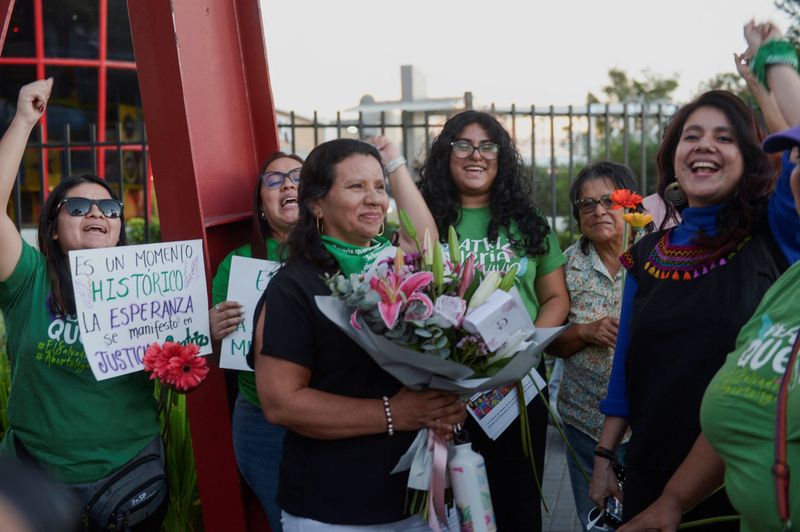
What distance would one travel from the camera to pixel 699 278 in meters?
2.52

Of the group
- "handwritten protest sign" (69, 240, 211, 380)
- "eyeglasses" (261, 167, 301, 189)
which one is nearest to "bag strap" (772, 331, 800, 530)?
"handwritten protest sign" (69, 240, 211, 380)

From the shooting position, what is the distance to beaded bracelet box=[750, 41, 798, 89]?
2.40 metres

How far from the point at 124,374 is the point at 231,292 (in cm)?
54

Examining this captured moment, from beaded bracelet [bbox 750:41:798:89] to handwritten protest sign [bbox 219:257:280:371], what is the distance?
190 cm

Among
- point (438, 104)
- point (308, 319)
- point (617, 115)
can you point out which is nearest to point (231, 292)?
point (308, 319)

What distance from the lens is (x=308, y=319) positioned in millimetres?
2543

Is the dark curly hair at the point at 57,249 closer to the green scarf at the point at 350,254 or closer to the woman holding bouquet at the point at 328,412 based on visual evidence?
the woman holding bouquet at the point at 328,412

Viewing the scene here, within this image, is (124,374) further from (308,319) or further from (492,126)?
(492,126)

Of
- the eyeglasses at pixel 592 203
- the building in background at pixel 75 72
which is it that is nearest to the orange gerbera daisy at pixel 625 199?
the eyeglasses at pixel 592 203

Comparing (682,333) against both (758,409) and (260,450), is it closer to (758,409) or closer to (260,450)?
(758,409)

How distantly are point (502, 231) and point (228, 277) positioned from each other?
118cm

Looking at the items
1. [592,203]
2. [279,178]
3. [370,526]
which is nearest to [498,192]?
[592,203]

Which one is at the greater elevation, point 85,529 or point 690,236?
point 690,236

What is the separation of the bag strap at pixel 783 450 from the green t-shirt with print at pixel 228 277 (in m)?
2.09
